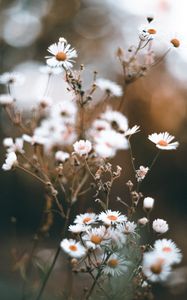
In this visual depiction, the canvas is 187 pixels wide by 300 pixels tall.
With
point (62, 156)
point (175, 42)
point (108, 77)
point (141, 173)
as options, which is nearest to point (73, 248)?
point (141, 173)

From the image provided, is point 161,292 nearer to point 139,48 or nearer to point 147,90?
point 139,48

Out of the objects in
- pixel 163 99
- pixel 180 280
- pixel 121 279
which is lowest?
pixel 121 279

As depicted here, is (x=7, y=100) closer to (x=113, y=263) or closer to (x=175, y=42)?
(x=175, y=42)

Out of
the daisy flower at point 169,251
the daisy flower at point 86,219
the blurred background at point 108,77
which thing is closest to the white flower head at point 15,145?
the daisy flower at point 86,219

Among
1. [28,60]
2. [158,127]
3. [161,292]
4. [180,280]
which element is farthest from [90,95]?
[28,60]

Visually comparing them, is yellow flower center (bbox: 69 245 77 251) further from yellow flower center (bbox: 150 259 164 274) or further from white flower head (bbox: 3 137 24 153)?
white flower head (bbox: 3 137 24 153)

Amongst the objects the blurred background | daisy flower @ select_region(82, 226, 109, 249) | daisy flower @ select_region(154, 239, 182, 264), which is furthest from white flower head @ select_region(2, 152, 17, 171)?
the blurred background

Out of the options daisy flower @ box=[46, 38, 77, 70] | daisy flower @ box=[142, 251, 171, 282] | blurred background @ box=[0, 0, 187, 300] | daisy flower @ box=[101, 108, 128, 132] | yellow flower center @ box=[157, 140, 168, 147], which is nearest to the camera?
daisy flower @ box=[142, 251, 171, 282]
